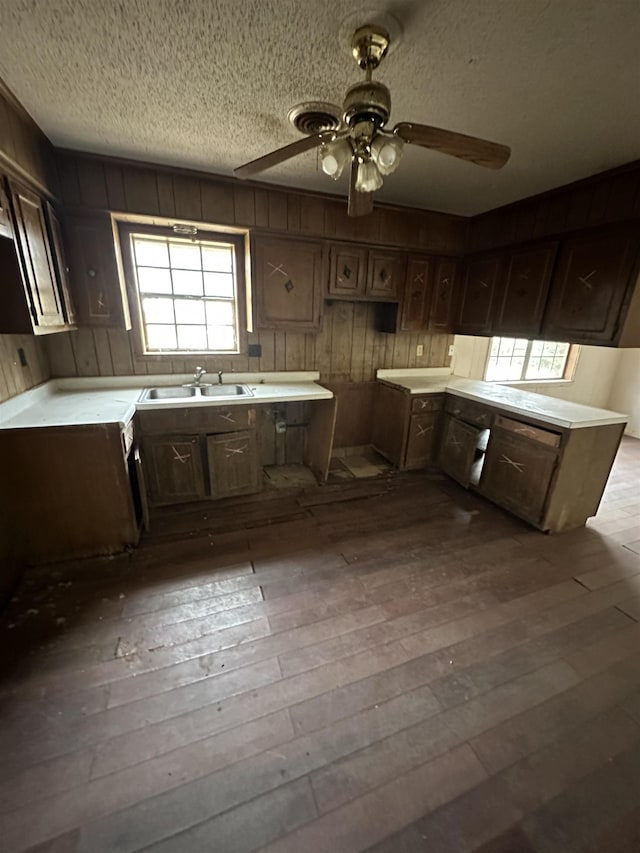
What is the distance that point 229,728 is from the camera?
1328mm

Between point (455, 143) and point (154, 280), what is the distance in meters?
2.40

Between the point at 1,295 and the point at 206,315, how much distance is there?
145cm

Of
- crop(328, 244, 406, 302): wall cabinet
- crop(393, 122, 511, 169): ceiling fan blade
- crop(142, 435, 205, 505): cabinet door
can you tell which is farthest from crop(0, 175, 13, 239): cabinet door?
crop(328, 244, 406, 302): wall cabinet

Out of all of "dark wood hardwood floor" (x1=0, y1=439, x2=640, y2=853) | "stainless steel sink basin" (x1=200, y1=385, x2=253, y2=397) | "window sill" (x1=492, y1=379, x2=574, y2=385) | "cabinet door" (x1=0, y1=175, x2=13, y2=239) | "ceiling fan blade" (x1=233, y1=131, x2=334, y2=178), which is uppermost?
"ceiling fan blade" (x1=233, y1=131, x2=334, y2=178)

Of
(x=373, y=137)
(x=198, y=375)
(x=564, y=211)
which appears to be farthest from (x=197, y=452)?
(x=564, y=211)

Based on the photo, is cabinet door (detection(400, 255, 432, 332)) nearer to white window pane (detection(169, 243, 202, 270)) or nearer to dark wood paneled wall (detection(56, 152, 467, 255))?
dark wood paneled wall (detection(56, 152, 467, 255))

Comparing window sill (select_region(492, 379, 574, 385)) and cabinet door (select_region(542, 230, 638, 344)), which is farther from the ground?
cabinet door (select_region(542, 230, 638, 344))

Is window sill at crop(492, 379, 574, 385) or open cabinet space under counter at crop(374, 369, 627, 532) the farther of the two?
window sill at crop(492, 379, 574, 385)

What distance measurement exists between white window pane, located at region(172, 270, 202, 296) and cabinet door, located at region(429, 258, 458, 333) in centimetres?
223

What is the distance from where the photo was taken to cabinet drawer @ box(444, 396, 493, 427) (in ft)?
9.60

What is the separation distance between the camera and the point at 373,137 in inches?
51.4

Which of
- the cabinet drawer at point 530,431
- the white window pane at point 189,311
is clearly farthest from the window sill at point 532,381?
the white window pane at point 189,311

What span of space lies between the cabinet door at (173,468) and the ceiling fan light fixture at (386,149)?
2095 mm

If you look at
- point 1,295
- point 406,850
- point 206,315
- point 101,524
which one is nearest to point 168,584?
point 101,524
